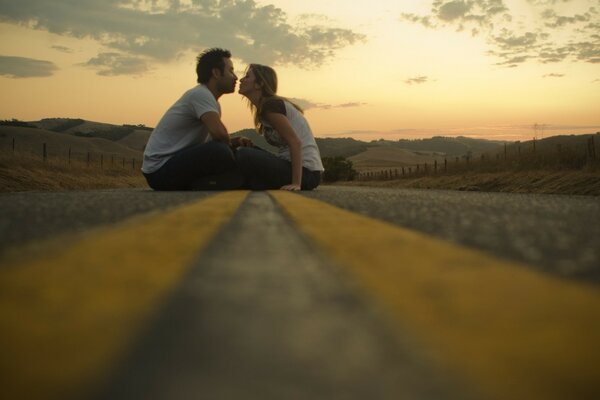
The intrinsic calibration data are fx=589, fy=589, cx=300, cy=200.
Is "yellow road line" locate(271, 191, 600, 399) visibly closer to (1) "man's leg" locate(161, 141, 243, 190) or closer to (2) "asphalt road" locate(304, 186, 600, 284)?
(2) "asphalt road" locate(304, 186, 600, 284)

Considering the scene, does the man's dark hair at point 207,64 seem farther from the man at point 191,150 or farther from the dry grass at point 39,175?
the dry grass at point 39,175

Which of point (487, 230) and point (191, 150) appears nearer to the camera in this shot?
point (487, 230)

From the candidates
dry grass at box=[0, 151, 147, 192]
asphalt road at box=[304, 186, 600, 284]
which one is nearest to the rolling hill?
dry grass at box=[0, 151, 147, 192]

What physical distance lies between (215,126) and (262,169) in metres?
0.93

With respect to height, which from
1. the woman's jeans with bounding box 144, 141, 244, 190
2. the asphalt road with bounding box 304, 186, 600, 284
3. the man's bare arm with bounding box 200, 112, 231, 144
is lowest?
the asphalt road with bounding box 304, 186, 600, 284

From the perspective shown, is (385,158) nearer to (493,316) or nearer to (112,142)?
(112,142)

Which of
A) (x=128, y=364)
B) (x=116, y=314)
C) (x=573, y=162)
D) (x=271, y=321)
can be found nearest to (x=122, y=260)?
(x=116, y=314)

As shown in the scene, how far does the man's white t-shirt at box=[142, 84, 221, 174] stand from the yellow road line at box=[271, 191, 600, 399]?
664 cm

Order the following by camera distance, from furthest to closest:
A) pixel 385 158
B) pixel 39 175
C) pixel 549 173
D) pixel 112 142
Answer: pixel 385 158, pixel 112 142, pixel 39 175, pixel 549 173

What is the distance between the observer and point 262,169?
8.47 m

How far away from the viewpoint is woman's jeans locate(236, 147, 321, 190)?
8.39 meters

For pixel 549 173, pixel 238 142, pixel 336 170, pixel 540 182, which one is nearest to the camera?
pixel 238 142

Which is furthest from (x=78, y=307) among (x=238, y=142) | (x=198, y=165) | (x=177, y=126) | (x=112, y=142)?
(x=112, y=142)

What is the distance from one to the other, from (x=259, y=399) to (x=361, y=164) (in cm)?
15679
